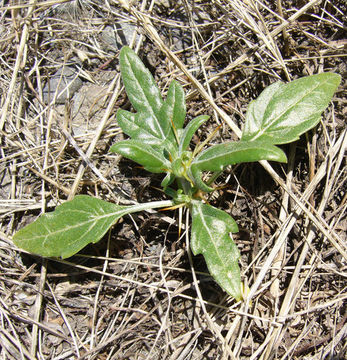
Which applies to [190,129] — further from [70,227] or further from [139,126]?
[70,227]

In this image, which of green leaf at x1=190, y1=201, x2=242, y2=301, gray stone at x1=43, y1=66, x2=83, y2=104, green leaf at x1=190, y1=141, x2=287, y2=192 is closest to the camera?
green leaf at x1=190, y1=141, x2=287, y2=192

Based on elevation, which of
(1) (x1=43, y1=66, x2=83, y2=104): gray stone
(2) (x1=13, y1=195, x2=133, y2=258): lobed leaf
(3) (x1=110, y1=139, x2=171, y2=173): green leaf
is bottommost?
(2) (x1=13, y1=195, x2=133, y2=258): lobed leaf

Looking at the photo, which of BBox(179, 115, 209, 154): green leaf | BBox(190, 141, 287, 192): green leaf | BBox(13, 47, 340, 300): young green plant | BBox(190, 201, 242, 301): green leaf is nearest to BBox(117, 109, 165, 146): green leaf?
BBox(13, 47, 340, 300): young green plant

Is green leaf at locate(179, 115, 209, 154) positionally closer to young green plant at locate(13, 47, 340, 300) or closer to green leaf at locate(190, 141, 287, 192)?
young green plant at locate(13, 47, 340, 300)

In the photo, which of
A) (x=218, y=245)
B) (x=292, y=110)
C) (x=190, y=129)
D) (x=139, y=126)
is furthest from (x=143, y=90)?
(x=218, y=245)

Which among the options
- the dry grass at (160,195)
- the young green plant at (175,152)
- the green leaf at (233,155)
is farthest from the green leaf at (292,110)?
the green leaf at (233,155)
